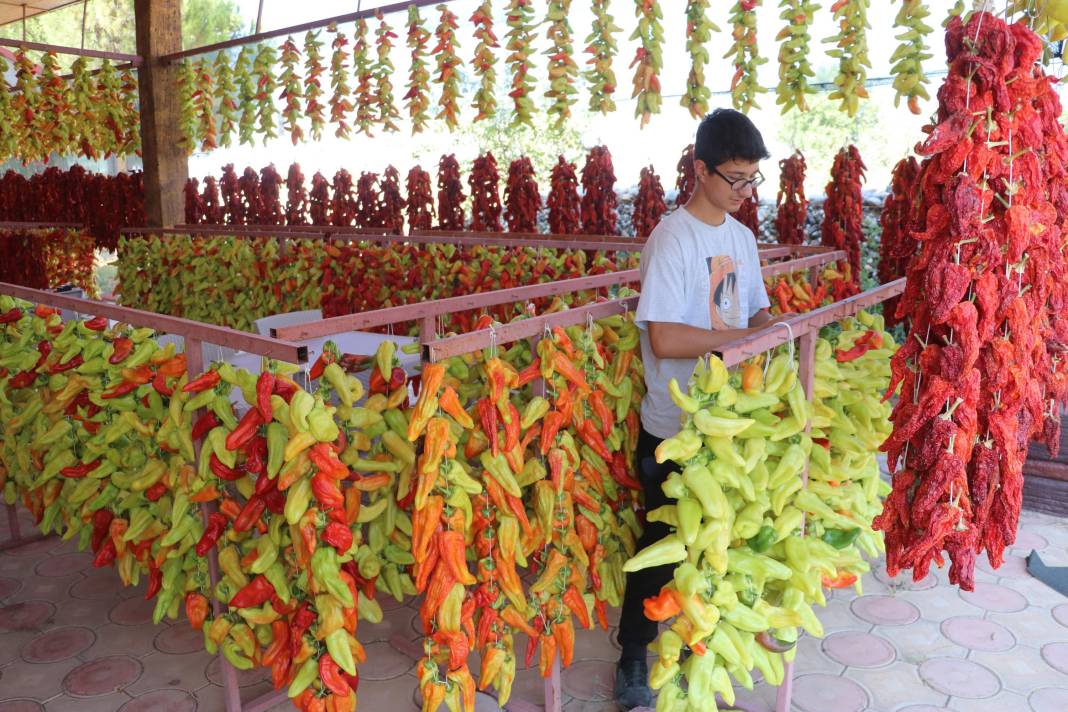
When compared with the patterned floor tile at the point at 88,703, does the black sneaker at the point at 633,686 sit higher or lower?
higher

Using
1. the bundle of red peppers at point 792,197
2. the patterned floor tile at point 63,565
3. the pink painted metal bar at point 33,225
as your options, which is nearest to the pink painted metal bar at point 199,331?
the patterned floor tile at point 63,565

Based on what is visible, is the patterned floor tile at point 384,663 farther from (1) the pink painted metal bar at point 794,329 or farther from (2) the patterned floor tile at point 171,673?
(1) the pink painted metal bar at point 794,329

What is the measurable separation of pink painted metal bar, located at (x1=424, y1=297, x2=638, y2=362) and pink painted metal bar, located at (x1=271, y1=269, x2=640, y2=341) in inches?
16.1

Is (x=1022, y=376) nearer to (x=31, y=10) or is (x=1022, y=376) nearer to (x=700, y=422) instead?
(x=700, y=422)

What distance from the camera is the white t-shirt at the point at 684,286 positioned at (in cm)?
202

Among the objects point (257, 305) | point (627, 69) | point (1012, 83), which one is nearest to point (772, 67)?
point (627, 69)

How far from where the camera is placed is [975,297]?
1737 mm

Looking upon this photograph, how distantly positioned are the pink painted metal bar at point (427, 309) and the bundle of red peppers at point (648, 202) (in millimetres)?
1554

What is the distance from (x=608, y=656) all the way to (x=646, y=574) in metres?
0.58

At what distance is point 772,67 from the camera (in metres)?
3.65

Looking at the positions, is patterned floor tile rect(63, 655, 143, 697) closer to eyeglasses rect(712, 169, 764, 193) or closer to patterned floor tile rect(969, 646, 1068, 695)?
eyeglasses rect(712, 169, 764, 193)

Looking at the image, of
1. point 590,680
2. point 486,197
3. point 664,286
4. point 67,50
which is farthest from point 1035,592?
point 67,50

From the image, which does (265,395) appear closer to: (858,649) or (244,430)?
(244,430)

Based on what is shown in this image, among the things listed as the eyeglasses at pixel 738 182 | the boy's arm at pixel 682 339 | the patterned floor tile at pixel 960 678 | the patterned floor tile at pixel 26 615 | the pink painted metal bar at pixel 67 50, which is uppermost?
the pink painted metal bar at pixel 67 50
